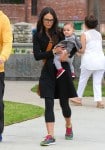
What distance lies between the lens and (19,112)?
10.3 meters

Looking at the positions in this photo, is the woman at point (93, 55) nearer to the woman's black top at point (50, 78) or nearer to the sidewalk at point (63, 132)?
the sidewalk at point (63, 132)

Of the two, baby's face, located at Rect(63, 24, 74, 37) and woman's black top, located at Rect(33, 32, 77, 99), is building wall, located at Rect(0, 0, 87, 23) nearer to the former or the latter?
baby's face, located at Rect(63, 24, 74, 37)

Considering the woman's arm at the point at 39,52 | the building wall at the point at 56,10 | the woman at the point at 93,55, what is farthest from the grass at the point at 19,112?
the building wall at the point at 56,10

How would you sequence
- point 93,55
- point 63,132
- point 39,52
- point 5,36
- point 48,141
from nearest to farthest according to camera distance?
1. point 5,36
2. point 48,141
3. point 39,52
4. point 63,132
5. point 93,55

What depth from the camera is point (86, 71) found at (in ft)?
36.9

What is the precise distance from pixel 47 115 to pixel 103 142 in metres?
0.85

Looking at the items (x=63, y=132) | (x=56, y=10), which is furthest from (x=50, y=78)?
(x=56, y=10)

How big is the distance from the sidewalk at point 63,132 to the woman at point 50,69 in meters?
0.27

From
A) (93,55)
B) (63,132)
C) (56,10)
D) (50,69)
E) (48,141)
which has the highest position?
(50,69)

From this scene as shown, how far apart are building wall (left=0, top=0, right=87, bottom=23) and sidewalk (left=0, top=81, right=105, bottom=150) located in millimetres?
26392

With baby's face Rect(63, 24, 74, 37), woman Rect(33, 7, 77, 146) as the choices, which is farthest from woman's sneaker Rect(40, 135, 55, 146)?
baby's face Rect(63, 24, 74, 37)

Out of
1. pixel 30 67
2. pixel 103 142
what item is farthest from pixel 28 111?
pixel 30 67

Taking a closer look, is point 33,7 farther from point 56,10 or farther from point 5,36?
point 5,36

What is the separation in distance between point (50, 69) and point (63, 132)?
122 cm
